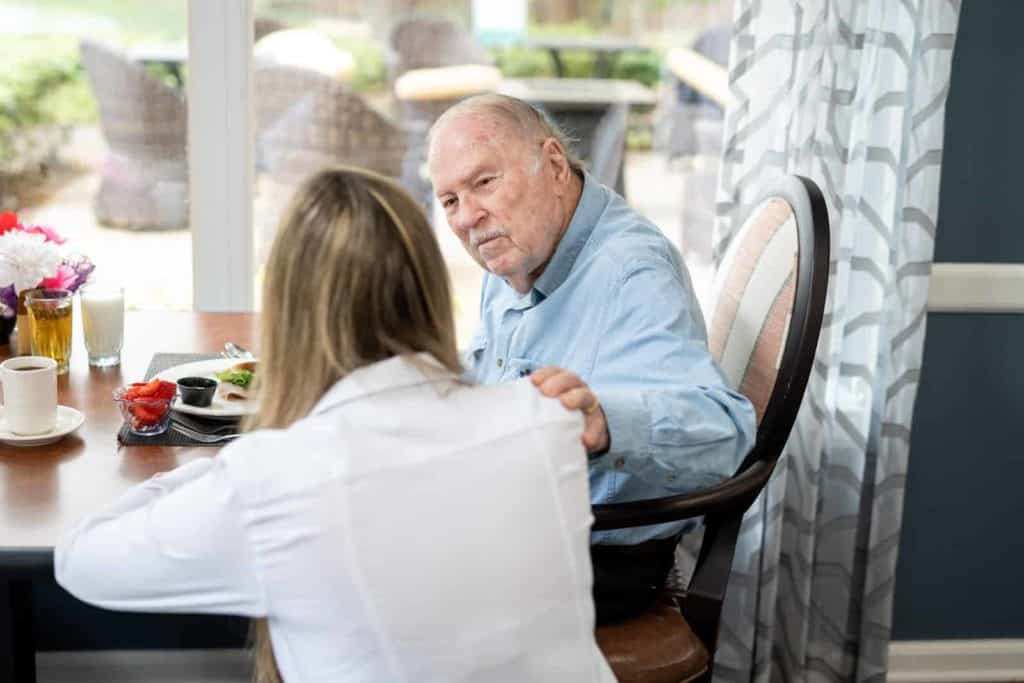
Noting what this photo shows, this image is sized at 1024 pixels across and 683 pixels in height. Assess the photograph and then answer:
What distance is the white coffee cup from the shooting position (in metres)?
1.63

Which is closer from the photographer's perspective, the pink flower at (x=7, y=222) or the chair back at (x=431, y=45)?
the pink flower at (x=7, y=222)

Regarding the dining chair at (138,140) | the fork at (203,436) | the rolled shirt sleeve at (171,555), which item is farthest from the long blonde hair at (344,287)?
the dining chair at (138,140)

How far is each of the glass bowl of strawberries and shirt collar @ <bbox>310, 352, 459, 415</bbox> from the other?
2.08 feet

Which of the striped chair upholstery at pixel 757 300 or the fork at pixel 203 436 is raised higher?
the striped chair upholstery at pixel 757 300

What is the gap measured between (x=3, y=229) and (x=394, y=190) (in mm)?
1092

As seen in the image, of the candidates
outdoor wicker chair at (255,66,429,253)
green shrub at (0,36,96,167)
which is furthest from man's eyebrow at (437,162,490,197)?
green shrub at (0,36,96,167)

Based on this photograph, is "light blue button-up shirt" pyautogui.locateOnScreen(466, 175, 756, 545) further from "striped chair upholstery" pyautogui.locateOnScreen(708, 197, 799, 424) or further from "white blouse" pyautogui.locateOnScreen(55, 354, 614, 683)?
"white blouse" pyautogui.locateOnScreen(55, 354, 614, 683)

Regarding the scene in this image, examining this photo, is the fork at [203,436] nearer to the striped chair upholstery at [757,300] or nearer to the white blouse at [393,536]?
the white blouse at [393,536]

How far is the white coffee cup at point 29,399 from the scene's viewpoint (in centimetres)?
163

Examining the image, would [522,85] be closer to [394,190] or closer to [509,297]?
[509,297]

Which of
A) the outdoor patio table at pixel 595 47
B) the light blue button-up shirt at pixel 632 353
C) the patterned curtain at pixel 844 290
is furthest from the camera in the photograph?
the outdoor patio table at pixel 595 47

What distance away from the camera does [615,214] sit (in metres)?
1.82

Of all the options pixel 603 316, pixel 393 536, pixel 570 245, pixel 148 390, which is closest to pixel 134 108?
pixel 148 390

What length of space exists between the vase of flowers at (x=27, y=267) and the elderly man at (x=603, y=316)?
0.65 m
